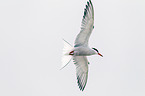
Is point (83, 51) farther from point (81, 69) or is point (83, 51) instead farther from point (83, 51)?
point (81, 69)

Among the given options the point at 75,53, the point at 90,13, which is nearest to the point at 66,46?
the point at 75,53

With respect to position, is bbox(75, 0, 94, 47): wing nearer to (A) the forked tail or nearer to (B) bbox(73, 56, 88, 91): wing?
(A) the forked tail

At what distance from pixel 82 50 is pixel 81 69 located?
3.71ft

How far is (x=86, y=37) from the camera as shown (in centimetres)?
1728

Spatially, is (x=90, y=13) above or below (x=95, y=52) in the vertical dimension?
above

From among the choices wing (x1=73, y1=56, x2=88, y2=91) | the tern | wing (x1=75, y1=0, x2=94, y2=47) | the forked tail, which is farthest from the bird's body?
wing (x1=73, y1=56, x2=88, y2=91)

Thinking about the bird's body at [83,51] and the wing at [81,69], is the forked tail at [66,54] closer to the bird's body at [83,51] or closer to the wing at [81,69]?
the bird's body at [83,51]

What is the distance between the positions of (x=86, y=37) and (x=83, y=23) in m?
0.58

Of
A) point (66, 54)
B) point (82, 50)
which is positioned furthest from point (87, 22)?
point (66, 54)

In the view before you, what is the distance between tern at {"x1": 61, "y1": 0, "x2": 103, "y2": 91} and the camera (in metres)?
16.9

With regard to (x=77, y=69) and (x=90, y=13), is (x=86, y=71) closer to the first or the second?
(x=77, y=69)

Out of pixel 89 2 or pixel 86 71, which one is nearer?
pixel 89 2

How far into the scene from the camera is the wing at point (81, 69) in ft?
59.2

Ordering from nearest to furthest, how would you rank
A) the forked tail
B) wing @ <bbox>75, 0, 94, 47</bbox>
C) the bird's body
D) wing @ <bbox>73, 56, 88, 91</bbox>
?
wing @ <bbox>75, 0, 94, 47</bbox>
the bird's body
the forked tail
wing @ <bbox>73, 56, 88, 91</bbox>
